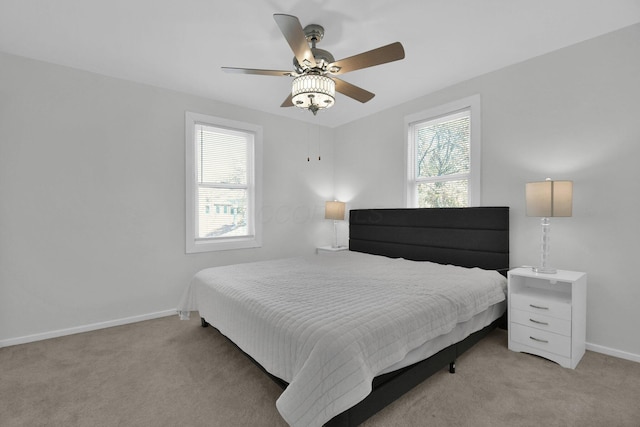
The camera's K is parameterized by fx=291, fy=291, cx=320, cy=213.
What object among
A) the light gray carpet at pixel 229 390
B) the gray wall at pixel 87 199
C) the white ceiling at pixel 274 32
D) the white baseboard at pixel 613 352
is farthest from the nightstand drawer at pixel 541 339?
the gray wall at pixel 87 199

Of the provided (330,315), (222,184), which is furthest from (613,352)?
(222,184)

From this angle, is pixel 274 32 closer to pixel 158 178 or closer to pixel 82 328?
pixel 158 178

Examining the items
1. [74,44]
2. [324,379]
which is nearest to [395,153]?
[324,379]

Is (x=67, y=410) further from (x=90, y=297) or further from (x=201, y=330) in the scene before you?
(x=90, y=297)

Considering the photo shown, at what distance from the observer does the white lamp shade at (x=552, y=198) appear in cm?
230

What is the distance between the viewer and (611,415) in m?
1.68

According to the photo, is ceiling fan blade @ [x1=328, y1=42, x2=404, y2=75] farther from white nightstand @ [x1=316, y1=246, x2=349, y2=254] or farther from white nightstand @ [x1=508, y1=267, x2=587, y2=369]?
white nightstand @ [x1=316, y1=246, x2=349, y2=254]

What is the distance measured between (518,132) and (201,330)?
3.75 metres

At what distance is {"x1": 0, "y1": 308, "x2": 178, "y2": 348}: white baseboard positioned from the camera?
265 centimetres

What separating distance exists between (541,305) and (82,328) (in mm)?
4200

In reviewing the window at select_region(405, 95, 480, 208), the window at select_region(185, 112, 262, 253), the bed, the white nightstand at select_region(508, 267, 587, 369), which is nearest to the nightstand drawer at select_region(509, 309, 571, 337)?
the white nightstand at select_region(508, 267, 587, 369)

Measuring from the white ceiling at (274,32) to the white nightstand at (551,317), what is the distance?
6.54 feet

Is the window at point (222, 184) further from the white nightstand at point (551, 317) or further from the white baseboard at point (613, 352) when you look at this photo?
the white baseboard at point (613, 352)

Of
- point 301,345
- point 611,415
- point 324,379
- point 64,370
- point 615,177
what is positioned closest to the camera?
point 324,379
